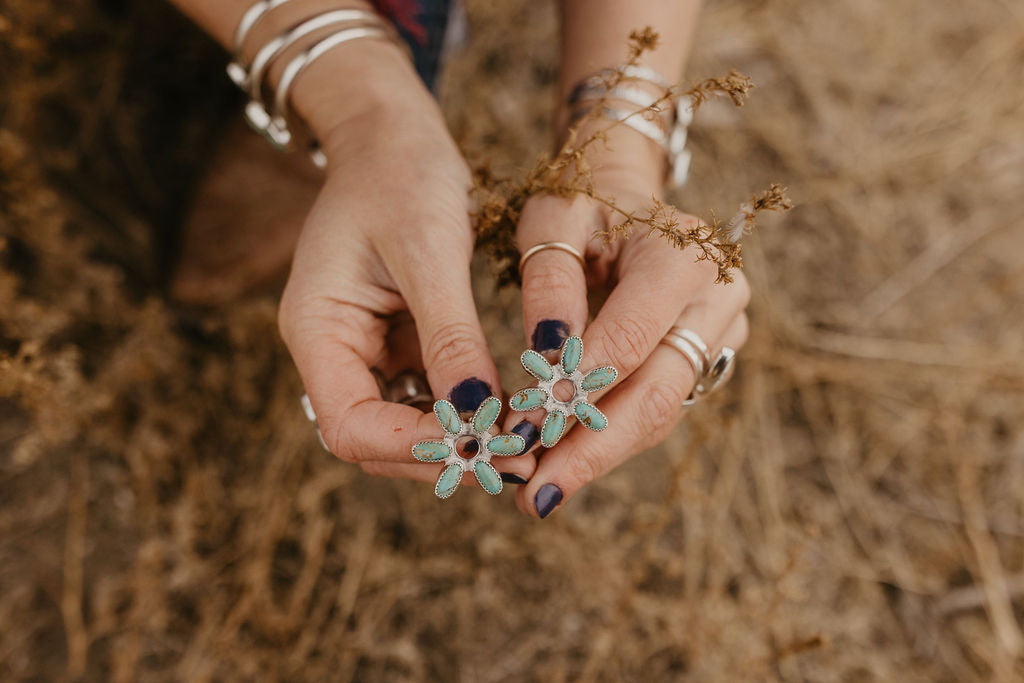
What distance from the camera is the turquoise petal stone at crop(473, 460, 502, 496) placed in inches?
52.7

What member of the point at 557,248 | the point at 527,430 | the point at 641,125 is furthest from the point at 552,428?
the point at 641,125

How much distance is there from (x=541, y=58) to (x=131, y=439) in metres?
2.60

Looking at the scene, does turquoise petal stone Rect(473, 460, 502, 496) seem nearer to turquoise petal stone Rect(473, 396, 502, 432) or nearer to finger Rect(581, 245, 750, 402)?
turquoise petal stone Rect(473, 396, 502, 432)

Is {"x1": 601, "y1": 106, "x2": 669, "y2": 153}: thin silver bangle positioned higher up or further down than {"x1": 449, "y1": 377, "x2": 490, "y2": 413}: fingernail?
higher up

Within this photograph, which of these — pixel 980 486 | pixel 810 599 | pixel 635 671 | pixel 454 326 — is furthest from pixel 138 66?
pixel 980 486

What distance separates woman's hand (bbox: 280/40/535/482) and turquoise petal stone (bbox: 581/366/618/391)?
0.22 m

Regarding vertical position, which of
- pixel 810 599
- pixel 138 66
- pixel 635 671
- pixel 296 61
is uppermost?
pixel 296 61

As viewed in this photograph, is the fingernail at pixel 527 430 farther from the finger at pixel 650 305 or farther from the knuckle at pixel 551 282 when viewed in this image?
the knuckle at pixel 551 282

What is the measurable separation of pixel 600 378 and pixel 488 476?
0.29 meters

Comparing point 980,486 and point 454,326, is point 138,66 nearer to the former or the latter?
point 454,326

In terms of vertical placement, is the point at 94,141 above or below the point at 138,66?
below

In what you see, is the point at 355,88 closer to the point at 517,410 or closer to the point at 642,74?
the point at 642,74

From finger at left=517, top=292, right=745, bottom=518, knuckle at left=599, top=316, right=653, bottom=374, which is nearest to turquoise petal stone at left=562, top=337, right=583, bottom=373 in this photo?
knuckle at left=599, top=316, right=653, bottom=374

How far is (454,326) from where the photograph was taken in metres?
1.47
